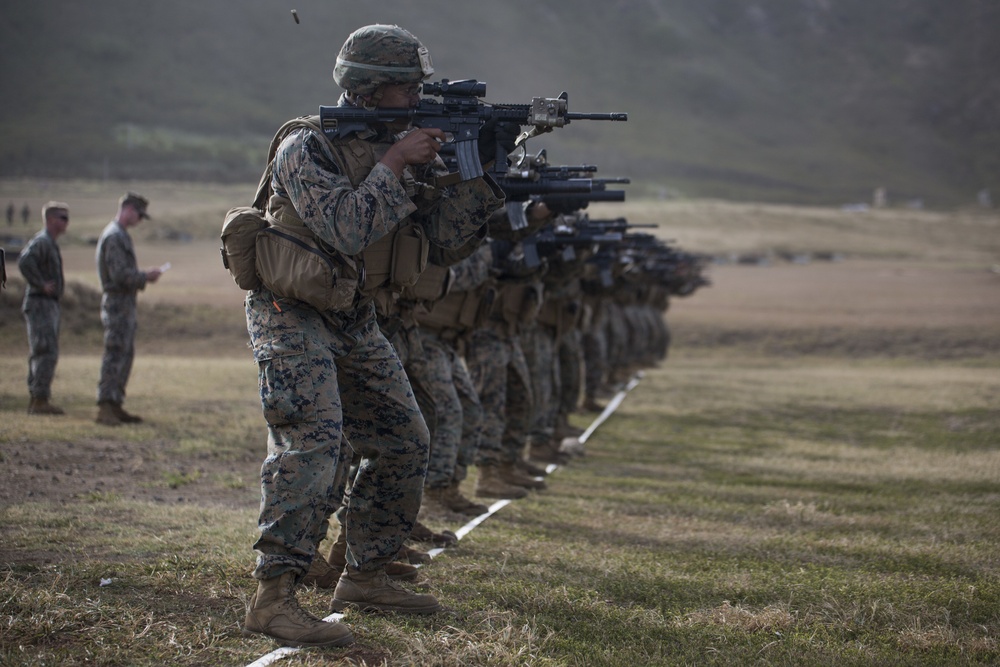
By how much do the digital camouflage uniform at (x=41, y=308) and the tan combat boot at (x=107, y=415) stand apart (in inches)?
28.8

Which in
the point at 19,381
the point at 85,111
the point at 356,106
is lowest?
the point at 19,381

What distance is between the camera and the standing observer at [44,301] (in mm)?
11602

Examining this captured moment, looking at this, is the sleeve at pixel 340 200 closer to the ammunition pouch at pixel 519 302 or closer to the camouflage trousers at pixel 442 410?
the camouflage trousers at pixel 442 410

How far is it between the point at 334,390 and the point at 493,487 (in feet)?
14.6

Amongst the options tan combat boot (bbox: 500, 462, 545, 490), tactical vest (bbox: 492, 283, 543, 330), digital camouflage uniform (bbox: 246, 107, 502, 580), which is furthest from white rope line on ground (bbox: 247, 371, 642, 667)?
tactical vest (bbox: 492, 283, 543, 330)

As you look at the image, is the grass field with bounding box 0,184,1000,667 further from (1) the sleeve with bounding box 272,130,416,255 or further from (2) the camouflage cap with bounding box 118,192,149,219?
(2) the camouflage cap with bounding box 118,192,149,219

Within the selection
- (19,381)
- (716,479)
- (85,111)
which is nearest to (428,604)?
(716,479)

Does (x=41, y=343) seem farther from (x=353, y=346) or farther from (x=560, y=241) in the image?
(x=353, y=346)

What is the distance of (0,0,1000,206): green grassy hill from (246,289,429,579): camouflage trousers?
5771 cm

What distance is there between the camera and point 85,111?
9650cm

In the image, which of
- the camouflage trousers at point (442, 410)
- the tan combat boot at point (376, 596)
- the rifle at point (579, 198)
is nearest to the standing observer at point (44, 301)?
the camouflage trousers at point (442, 410)

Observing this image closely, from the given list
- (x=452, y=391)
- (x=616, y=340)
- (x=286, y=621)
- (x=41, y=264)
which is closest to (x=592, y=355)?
(x=616, y=340)

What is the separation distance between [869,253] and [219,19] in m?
104

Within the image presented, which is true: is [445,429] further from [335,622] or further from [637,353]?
[637,353]
